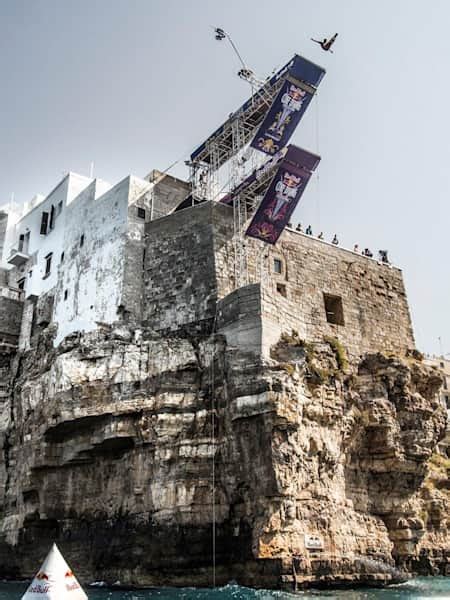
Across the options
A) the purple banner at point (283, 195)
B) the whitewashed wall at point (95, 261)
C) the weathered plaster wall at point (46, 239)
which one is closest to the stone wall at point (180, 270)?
the whitewashed wall at point (95, 261)

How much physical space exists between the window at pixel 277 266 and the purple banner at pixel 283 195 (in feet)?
6.59

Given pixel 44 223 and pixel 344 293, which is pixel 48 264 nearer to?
pixel 44 223

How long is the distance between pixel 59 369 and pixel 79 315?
14.6 ft

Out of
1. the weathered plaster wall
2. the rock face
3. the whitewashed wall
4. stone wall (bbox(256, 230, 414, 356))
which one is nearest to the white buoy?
the rock face

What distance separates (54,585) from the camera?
17297mm

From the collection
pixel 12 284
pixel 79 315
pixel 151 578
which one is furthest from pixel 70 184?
pixel 151 578

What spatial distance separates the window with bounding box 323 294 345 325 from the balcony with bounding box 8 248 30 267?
720 inches

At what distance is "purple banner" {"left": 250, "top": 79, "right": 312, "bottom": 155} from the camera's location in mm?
31406

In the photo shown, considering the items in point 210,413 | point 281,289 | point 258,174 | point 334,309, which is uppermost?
point 258,174

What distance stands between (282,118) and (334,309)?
10.1 m

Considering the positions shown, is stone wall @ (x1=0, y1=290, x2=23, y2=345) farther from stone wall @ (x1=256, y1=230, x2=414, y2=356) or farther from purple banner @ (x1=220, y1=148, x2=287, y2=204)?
stone wall @ (x1=256, y1=230, x2=414, y2=356)

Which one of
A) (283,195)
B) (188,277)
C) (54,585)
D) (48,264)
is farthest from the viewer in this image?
(48,264)

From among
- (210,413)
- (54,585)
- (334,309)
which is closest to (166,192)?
(334,309)

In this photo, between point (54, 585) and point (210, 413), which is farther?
point (210, 413)
